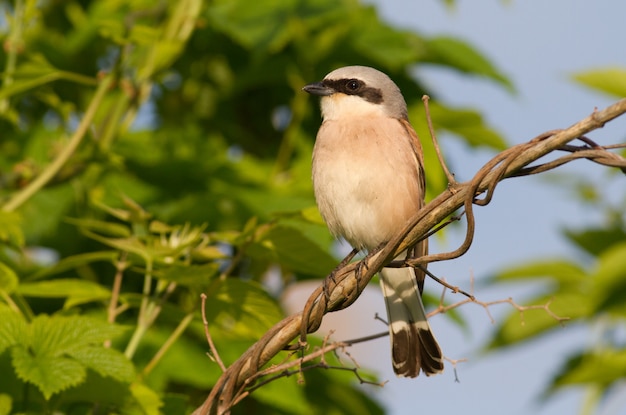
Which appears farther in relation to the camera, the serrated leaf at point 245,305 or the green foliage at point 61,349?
the serrated leaf at point 245,305

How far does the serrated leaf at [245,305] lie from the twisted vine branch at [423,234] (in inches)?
27.4

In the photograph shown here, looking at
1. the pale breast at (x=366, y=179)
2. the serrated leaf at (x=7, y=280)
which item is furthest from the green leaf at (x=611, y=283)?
the serrated leaf at (x=7, y=280)

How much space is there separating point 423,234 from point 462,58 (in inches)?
123

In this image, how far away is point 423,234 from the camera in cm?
263

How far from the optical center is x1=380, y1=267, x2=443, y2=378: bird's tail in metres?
3.88

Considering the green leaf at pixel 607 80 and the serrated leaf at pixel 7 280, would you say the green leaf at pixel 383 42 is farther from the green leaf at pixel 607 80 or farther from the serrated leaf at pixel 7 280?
the serrated leaf at pixel 7 280

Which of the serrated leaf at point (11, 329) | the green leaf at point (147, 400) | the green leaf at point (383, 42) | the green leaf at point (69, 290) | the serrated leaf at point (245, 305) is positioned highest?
the green leaf at point (383, 42)

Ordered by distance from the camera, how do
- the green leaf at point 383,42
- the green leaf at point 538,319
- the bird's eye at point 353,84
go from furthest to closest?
1. the green leaf at point 383,42
2. the green leaf at point 538,319
3. the bird's eye at point 353,84

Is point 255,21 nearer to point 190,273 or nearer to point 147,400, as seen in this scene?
point 190,273

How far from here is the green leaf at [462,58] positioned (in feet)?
18.2

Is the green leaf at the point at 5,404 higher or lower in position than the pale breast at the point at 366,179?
lower

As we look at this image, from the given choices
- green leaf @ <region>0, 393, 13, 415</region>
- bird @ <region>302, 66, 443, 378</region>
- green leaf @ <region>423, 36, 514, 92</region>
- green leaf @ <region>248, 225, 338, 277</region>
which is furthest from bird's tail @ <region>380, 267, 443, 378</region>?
green leaf @ <region>423, 36, 514, 92</region>

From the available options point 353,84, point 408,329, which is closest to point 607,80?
point 353,84

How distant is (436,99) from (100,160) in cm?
215
